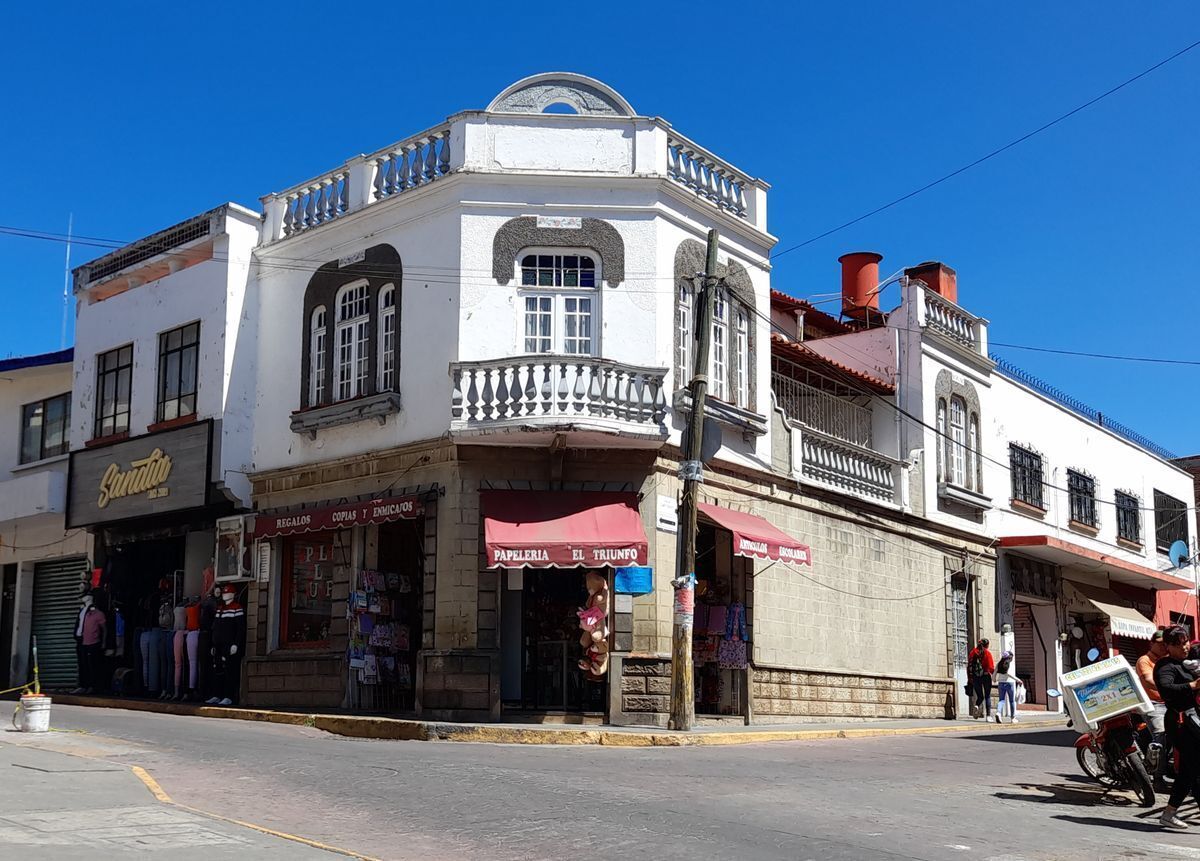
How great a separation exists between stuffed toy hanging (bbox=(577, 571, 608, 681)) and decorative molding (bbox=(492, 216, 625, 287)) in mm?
4623

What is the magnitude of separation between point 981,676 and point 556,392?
40.8 feet

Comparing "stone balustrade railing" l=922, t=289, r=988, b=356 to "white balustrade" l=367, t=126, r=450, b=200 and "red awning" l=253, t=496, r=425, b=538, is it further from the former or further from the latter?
"red awning" l=253, t=496, r=425, b=538

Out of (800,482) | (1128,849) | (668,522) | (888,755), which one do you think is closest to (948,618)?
(800,482)

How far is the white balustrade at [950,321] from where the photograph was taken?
27359mm

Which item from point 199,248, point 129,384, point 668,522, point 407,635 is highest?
point 199,248

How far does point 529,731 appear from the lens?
53.0ft

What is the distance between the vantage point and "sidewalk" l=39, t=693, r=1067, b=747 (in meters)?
16.1

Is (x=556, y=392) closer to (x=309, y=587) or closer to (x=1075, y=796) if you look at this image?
(x=309, y=587)

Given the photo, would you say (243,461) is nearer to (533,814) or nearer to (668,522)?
(668,522)

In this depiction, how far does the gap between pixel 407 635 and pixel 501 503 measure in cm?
323

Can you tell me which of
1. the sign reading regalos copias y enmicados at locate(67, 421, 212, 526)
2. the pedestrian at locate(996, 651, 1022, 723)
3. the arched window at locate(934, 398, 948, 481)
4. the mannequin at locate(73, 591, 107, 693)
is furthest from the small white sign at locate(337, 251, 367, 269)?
the pedestrian at locate(996, 651, 1022, 723)

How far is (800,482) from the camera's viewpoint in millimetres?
22297

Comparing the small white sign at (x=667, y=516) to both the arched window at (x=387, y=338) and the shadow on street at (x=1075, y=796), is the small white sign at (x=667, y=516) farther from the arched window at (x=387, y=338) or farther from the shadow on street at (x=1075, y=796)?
the shadow on street at (x=1075, y=796)

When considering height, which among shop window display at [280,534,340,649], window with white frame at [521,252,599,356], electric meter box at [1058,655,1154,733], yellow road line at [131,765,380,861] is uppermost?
window with white frame at [521,252,599,356]
